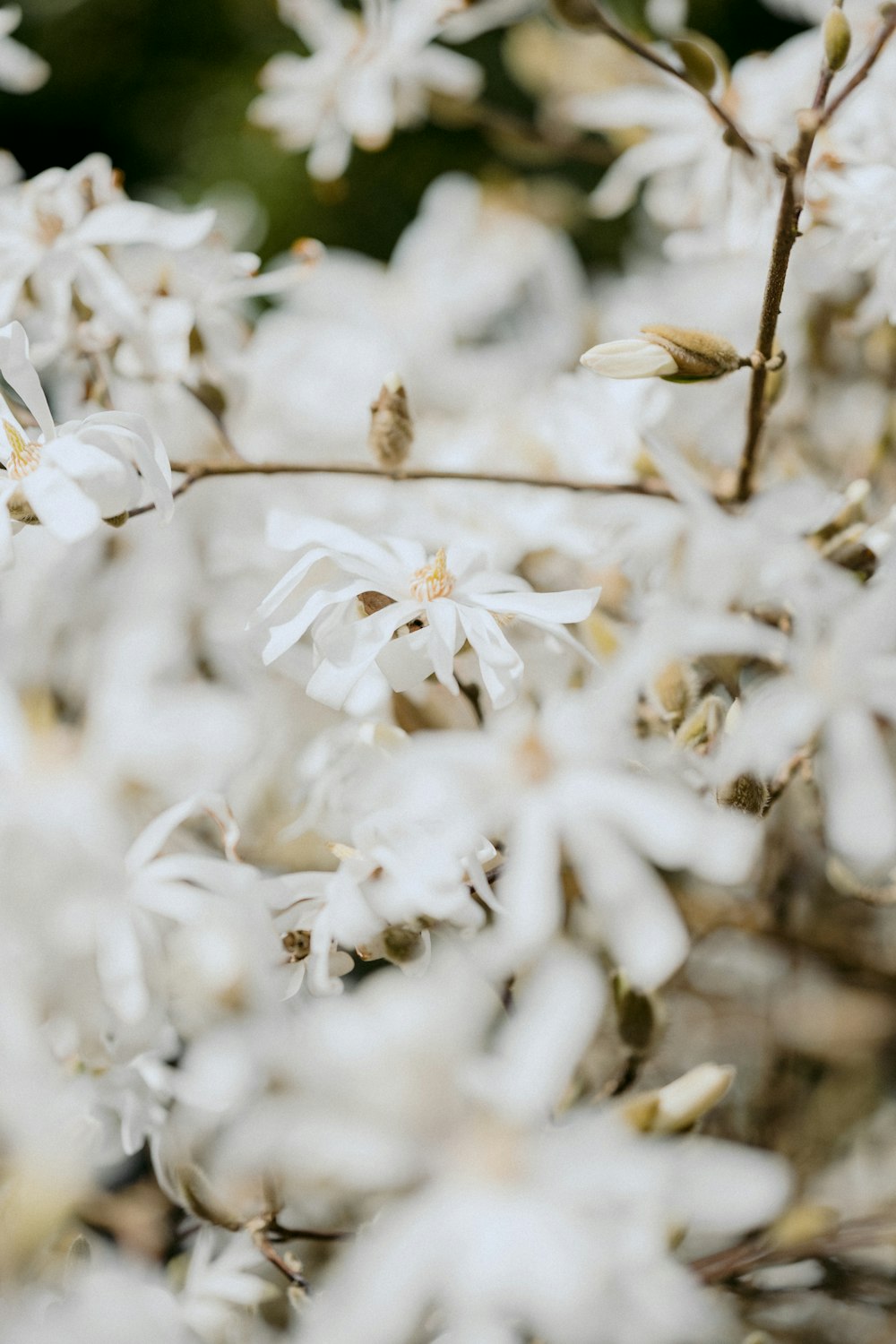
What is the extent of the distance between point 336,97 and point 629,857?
0.57 m

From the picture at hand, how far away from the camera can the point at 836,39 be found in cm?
42

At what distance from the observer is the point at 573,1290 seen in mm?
276

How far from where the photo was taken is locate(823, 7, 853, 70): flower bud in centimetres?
42

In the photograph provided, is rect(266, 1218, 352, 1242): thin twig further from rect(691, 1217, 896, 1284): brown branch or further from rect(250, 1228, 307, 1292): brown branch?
rect(691, 1217, 896, 1284): brown branch

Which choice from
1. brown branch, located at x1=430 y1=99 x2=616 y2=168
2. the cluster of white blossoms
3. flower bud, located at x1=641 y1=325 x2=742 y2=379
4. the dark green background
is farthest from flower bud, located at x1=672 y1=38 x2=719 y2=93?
the dark green background

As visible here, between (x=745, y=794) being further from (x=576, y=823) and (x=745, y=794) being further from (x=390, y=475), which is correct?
(x=390, y=475)

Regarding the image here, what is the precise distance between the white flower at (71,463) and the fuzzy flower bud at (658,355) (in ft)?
0.56

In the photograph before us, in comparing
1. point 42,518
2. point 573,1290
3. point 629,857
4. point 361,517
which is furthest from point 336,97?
point 573,1290

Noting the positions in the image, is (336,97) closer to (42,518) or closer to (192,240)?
(192,240)

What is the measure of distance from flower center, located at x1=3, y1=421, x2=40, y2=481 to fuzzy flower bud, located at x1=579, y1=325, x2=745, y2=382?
0.22 meters

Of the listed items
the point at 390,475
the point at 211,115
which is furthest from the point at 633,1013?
the point at 211,115

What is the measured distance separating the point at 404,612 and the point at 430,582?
0.06 ft

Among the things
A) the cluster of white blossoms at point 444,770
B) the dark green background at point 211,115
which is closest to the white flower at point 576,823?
the cluster of white blossoms at point 444,770

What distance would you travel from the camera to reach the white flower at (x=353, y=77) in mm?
671
